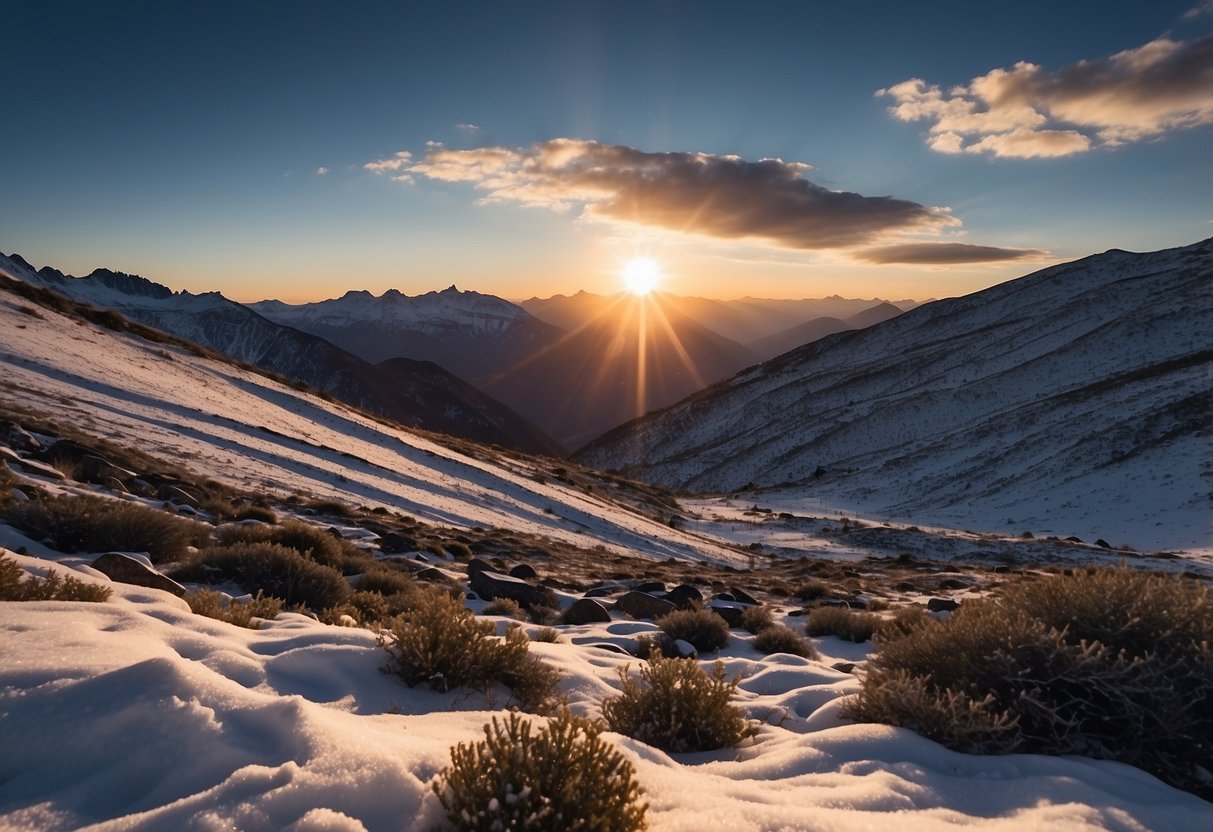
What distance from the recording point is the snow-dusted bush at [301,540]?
8.38m

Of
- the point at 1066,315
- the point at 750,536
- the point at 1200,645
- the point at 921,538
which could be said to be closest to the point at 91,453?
the point at 1200,645

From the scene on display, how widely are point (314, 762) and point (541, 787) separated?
974mm

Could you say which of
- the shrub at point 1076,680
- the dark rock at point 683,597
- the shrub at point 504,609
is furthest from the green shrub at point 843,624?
the shrub at point 1076,680

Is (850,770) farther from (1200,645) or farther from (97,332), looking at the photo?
(97,332)

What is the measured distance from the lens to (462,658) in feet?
14.9

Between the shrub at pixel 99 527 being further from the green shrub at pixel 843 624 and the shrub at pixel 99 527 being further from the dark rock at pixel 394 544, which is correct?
the green shrub at pixel 843 624

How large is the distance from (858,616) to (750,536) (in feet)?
85.8

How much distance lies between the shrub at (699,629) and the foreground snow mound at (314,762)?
10.9ft

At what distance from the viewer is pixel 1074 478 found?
4191 centimetres

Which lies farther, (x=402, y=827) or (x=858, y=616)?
(x=858, y=616)

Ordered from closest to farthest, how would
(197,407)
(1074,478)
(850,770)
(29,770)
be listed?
(29,770) → (850,770) → (197,407) → (1074,478)

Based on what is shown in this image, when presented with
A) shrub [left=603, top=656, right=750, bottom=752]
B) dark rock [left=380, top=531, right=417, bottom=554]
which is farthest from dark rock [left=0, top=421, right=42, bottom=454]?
shrub [left=603, top=656, right=750, bottom=752]

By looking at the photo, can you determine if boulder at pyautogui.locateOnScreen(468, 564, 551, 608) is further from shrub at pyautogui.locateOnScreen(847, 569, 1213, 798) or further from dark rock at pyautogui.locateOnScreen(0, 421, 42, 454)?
dark rock at pyautogui.locateOnScreen(0, 421, 42, 454)

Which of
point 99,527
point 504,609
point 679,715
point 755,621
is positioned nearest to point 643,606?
point 755,621
